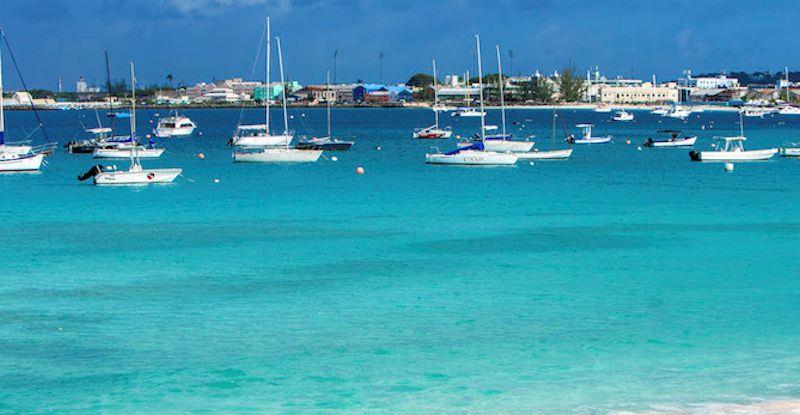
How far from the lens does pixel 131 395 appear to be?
1841cm

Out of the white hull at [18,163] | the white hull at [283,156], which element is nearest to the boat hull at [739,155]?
the white hull at [283,156]

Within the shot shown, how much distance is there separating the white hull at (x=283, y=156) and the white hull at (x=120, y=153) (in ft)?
29.4

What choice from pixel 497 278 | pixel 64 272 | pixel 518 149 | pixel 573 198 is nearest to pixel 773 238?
pixel 497 278

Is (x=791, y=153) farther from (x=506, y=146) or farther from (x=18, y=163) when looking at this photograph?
(x=18, y=163)

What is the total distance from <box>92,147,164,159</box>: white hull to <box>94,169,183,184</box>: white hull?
2166 cm

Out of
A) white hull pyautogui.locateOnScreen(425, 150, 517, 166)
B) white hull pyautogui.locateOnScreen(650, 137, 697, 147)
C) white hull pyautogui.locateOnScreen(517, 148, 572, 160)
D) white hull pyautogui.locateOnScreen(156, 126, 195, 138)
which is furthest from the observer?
white hull pyautogui.locateOnScreen(156, 126, 195, 138)

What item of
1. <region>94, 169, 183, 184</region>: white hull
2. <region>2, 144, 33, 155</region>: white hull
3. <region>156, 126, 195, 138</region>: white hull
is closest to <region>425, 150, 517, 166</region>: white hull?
<region>94, 169, 183, 184</region>: white hull

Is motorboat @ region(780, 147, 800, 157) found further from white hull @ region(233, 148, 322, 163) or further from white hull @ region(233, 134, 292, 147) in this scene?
white hull @ region(233, 134, 292, 147)

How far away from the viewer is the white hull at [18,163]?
64188mm

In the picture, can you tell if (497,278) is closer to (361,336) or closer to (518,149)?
(361,336)

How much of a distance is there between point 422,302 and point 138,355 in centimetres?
710

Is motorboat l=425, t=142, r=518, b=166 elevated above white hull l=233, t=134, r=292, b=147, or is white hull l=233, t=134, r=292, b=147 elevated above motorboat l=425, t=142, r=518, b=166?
white hull l=233, t=134, r=292, b=147

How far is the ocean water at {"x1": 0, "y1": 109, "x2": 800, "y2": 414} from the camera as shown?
18.7 m

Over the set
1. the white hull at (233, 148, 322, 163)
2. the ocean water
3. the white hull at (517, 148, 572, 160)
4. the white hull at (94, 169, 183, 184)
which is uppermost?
the white hull at (233, 148, 322, 163)
